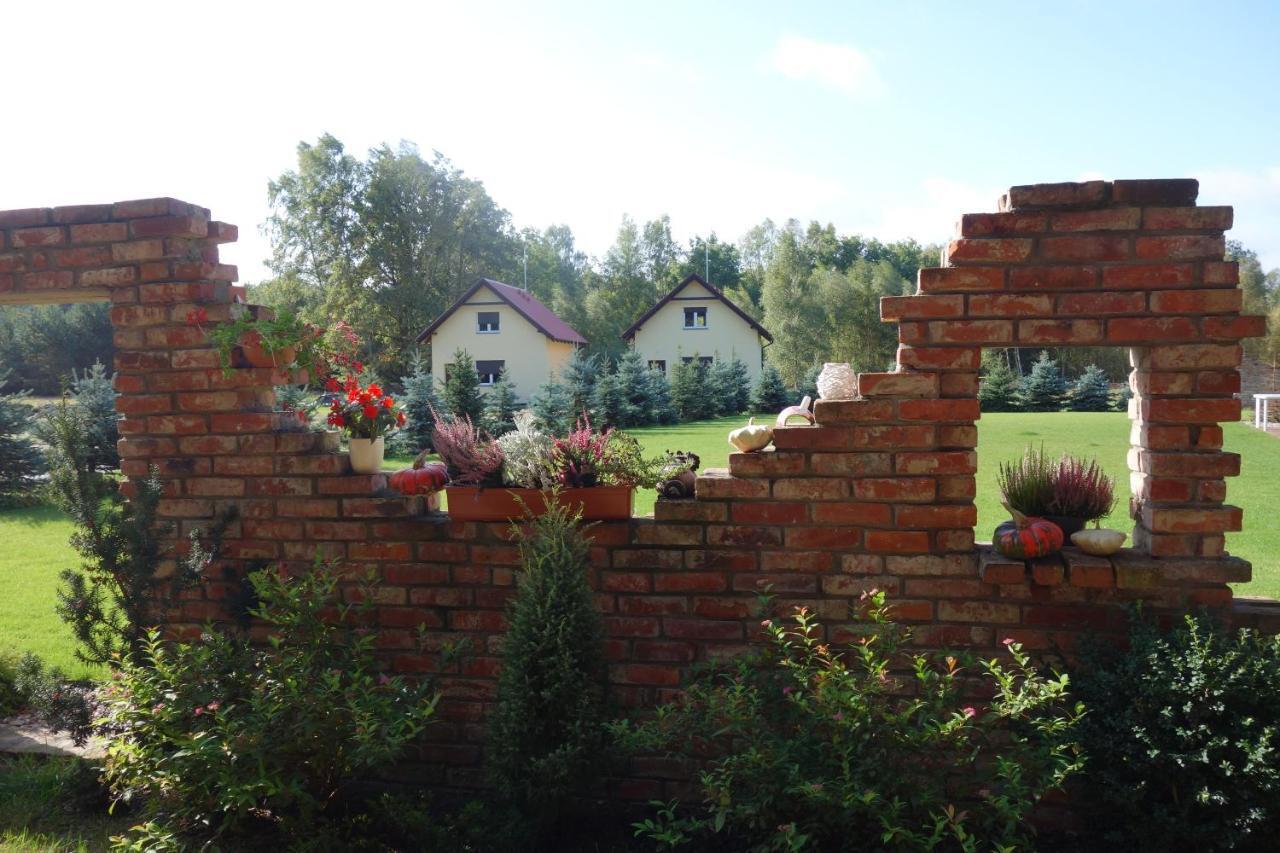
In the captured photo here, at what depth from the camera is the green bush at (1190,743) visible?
2467mm

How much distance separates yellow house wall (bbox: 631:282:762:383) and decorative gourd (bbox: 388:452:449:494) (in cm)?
3514

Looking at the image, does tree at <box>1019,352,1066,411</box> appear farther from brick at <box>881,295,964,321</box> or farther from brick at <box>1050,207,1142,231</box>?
brick at <box>881,295,964,321</box>

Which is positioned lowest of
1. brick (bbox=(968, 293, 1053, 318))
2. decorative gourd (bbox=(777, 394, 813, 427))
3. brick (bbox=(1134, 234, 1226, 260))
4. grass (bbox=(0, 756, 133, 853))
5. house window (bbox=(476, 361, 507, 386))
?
grass (bbox=(0, 756, 133, 853))

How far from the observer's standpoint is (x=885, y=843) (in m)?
2.43

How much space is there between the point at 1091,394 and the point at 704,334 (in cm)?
1607

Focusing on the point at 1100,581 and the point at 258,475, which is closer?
the point at 1100,581

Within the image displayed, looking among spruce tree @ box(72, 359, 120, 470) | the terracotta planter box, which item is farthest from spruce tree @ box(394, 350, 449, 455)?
the terracotta planter box

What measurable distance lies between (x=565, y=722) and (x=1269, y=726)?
6.95 ft

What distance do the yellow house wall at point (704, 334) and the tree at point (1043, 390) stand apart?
12.1m

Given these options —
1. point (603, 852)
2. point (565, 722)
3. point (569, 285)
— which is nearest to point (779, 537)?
point (565, 722)

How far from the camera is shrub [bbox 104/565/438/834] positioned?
2699 mm

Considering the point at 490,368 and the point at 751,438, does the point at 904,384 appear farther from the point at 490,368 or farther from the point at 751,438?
the point at 490,368

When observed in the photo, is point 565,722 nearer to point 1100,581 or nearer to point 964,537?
point 964,537

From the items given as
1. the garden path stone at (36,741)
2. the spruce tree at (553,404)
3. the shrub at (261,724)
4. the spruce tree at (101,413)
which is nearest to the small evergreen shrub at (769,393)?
the spruce tree at (553,404)
